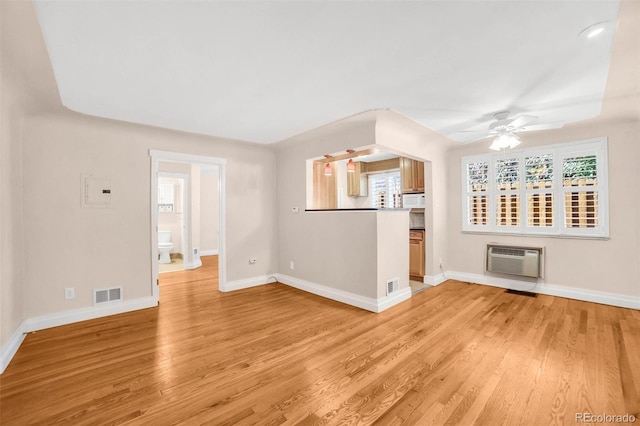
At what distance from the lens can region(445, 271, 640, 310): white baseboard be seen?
3.76 meters

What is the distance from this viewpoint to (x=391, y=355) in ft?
8.16

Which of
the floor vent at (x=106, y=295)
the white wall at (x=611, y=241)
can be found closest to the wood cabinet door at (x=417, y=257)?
the white wall at (x=611, y=241)

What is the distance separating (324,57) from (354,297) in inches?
120

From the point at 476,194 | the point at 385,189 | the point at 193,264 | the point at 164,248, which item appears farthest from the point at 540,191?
the point at 164,248

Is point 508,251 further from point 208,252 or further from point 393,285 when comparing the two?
point 208,252

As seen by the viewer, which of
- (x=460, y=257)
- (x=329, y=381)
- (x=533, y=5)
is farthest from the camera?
(x=460, y=257)

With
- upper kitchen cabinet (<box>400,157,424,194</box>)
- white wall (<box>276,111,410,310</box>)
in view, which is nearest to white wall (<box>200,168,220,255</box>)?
white wall (<box>276,111,410,310</box>)

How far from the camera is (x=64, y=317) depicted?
3232mm

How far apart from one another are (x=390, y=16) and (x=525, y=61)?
135 cm

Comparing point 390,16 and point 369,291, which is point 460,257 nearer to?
point 369,291

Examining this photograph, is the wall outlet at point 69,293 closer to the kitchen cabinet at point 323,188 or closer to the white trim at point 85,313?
the white trim at point 85,313

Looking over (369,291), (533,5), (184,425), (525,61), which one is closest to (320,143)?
(369,291)

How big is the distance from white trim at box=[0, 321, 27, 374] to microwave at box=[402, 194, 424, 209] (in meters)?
5.69

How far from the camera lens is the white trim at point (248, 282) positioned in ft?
15.0
